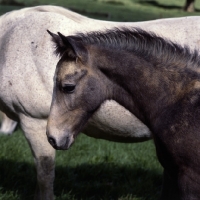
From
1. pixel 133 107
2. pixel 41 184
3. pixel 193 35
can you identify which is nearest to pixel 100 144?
pixel 41 184

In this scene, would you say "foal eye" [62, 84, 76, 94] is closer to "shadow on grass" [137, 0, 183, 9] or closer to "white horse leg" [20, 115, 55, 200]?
"white horse leg" [20, 115, 55, 200]

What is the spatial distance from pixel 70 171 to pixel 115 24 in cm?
213

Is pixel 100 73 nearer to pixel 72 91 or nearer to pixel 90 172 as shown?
pixel 72 91

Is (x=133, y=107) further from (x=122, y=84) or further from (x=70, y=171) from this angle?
(x=70, y=171)

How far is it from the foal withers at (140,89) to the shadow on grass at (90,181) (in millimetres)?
2203

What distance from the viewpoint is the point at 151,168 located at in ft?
25.6

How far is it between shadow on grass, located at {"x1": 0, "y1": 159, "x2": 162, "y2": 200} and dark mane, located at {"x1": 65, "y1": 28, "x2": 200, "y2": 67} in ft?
7.81

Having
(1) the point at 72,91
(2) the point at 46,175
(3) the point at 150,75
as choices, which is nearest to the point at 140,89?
(3) the point at 150,75

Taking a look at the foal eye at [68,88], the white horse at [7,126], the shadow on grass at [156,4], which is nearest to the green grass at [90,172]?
the white horse at [7,126]

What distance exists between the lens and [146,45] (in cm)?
462

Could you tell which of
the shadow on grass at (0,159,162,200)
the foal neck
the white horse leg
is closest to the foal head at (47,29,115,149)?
the foal neck

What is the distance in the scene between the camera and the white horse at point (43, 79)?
583 cm

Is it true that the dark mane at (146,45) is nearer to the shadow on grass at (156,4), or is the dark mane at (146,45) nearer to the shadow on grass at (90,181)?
the shadow on grass at (90,181)

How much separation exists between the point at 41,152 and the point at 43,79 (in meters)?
0.69
